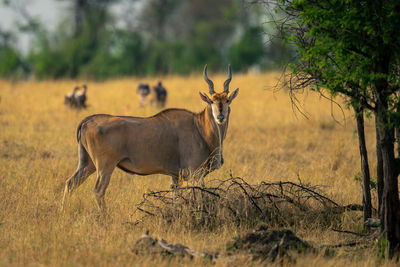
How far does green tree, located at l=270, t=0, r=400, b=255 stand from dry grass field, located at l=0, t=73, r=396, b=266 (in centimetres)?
74

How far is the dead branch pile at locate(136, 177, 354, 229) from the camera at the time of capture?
24.5 ft

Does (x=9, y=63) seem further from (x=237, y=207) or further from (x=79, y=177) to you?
(x=237, y=207)

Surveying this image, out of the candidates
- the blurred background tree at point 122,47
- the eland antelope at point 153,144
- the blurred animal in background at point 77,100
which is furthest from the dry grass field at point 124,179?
the blurred background tree at point 122,47

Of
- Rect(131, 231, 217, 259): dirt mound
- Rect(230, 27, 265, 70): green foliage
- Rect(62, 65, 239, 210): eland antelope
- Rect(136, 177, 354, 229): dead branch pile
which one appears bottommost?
Rect(131, 231, 217, 259): dirt mound

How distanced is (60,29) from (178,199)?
35414mm

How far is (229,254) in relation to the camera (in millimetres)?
6328

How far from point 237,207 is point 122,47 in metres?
32.6

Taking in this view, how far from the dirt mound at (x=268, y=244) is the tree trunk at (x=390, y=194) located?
86 centimetres

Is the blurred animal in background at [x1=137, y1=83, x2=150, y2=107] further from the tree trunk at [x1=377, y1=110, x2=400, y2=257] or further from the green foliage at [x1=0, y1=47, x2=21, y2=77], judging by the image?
the green foliage at [x1=0, y1=47, x2=21, y2=77]

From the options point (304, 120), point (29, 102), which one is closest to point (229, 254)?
point (304, 120)

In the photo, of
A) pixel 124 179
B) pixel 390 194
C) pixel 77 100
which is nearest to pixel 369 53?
pixel 390 194

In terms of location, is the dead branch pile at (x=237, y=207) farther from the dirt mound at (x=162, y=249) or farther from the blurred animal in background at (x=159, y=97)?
the blurred animal in background at (x=159, y=97)

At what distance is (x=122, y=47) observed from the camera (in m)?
39.1

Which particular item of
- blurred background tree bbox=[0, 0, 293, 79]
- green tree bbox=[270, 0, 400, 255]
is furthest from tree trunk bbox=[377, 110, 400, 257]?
blurred background tree bbox=[0, 0, 293, 79]
